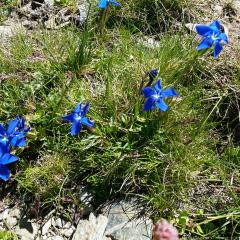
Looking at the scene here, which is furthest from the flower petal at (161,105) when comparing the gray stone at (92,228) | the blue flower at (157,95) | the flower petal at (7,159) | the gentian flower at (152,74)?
the flower petal at (7,159)

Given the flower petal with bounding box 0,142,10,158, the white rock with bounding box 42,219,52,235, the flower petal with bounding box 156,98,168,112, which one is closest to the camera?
the flower petal with bounding box 156,98,168,112

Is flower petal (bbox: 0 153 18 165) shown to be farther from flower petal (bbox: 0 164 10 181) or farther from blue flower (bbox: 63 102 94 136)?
blue flower (bbox: 63 102 94 136)

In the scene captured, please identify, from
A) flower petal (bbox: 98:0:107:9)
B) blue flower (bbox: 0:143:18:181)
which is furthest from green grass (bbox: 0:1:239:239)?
flower petal (bbox: 98:0:107:9)

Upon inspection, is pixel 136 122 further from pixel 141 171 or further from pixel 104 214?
Result: pixel 104 214

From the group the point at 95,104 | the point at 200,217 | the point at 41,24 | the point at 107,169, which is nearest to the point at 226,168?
the point at 200,217

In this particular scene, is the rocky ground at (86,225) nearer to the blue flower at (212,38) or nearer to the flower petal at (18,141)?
the flower petal at (18,141)

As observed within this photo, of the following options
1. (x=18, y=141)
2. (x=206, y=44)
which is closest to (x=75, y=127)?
(x=18, y=141)
